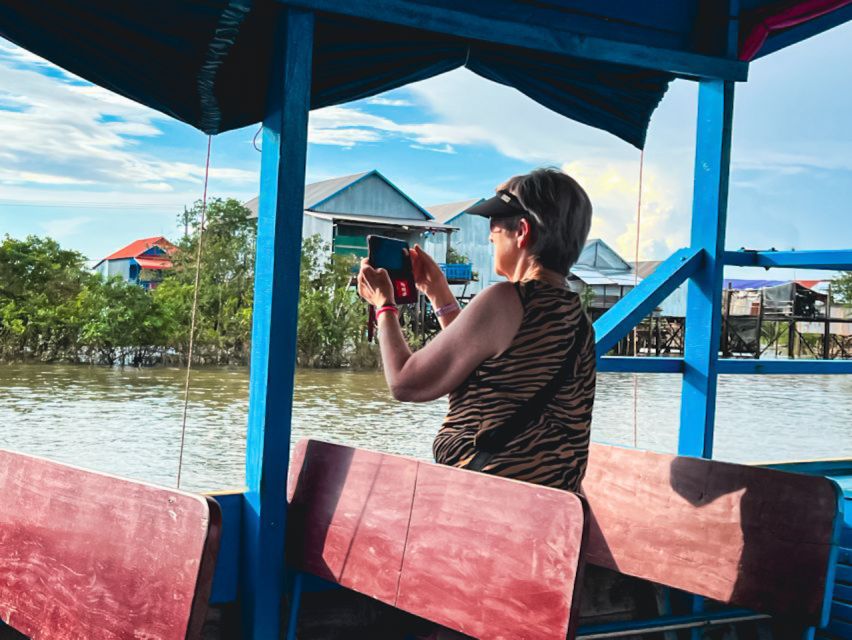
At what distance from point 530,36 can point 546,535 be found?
1.30 metres

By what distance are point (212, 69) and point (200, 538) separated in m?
1.18

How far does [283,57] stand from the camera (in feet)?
6.88

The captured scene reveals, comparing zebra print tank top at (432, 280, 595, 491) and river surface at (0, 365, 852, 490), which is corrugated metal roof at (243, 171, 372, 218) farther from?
zebra print tank top at (432, 280, 595, 491)

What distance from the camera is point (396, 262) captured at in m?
1.91

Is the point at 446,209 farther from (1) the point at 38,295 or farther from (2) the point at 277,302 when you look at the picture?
(2) the point at 277,302

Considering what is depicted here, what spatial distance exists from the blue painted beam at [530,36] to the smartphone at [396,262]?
563 millimetres

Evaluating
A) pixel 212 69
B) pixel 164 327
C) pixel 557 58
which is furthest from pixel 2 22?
pixel 164 327

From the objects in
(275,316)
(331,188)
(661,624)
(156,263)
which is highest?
(331,188)

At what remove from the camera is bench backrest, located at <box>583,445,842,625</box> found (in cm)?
188

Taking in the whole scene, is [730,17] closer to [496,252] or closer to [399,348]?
[496,252]

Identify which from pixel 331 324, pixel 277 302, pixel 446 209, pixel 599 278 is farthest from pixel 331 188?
pixel 277 302

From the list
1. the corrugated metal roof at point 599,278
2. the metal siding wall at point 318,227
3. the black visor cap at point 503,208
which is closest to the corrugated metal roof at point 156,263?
the metal siding wall at point 318,227

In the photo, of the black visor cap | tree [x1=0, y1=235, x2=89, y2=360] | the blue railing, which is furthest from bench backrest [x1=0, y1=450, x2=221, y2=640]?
the blue railing

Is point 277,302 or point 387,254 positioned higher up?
point 387,254
